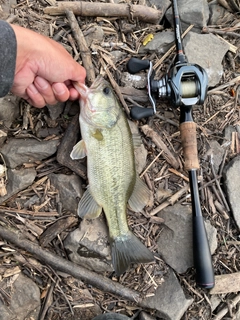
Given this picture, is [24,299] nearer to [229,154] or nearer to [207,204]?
[207,204]

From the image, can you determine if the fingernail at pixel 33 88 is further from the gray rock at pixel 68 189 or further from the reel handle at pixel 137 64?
the reel handle at pixel 137 64

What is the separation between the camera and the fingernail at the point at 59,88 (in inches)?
140

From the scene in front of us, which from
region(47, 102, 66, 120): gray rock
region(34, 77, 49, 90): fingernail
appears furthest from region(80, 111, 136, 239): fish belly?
region(34, 77, 49, 90): fingernail

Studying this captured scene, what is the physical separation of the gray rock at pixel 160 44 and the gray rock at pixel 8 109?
1.53m

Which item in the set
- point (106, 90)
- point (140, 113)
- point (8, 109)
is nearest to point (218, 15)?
point (140, 113)

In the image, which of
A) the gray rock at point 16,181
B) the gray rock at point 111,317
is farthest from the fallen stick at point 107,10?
the gray rock at point 111,317

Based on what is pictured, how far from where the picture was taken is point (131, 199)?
3.99 metres

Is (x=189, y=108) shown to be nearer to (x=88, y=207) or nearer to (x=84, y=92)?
(x=84, y=92)

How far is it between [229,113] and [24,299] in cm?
296

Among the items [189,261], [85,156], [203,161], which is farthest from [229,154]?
[85,156]

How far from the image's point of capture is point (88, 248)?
3938 millimetres

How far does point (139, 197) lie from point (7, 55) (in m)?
1.87

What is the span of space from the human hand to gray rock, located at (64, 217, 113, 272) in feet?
4.31

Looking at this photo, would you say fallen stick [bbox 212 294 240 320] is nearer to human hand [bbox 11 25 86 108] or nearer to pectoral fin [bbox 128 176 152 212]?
pectoral fin [bbox 128 176 152 212]
